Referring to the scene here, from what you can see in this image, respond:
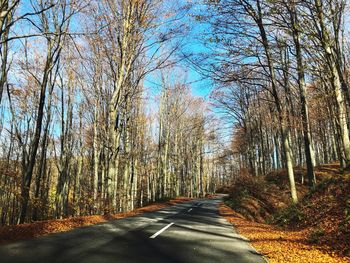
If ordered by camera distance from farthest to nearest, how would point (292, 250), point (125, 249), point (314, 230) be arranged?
point (314, 230), point (292, 250), point (125, 249)

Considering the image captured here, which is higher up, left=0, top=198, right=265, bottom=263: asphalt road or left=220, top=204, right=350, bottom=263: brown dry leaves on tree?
left=0, top=198, right=265, bottom=263: asphalt road

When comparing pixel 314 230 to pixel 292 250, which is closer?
pixel 292 250

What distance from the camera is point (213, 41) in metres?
13.7

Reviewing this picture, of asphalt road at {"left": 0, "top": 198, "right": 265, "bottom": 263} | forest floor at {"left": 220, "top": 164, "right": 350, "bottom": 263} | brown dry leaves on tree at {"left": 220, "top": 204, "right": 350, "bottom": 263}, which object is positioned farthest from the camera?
forest floor at {"left": 220, "top": 164, "right": 350, "bottom": 263}

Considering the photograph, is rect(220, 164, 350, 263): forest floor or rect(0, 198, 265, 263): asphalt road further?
rect(220, 164, 350, 263): forest floor

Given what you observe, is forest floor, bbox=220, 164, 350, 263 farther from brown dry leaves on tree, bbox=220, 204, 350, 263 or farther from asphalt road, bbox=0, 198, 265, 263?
asphalt road, bbox=0, 198, 265, 263

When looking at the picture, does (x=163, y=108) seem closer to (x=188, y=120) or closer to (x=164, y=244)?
(x=188, y=120)

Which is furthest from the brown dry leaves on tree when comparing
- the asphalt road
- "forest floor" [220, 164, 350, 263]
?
the asphalt road

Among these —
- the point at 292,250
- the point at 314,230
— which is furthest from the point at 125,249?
the point at 314,230

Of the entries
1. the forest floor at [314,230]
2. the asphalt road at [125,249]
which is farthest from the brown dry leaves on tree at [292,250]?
the asphalt road at [125,249]

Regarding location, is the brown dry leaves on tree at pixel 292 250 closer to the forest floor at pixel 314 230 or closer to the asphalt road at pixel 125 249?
the forest floor at pixel 314 230

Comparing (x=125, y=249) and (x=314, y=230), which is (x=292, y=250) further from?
(x=125, y=249)

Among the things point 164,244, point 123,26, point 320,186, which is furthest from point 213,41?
point 164,244

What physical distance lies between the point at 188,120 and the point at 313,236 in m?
36.8
